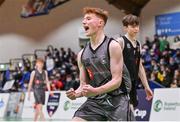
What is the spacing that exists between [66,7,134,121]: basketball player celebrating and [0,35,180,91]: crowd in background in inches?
418

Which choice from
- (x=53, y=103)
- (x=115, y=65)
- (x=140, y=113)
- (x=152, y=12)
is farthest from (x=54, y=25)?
(x=115, y=65)

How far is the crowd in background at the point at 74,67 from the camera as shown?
16672 millimetres

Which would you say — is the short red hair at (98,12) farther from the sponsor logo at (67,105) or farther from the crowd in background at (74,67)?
the crowd in background at (74,67)

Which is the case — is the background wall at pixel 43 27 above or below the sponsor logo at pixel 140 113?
above

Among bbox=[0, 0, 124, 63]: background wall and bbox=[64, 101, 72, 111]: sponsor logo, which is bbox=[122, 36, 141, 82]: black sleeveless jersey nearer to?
bbox=[64, 101, 72, 111]: sponsor logo

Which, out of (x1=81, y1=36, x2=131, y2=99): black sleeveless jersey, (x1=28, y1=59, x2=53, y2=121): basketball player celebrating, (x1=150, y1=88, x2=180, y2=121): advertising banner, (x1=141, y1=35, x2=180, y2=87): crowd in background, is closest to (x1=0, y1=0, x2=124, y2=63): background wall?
(x1=141, y1=35, x2=180, y2=87): crowd in background

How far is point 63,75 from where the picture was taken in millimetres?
21297

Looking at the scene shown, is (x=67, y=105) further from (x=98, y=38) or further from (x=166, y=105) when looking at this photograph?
(x=98, y=38)

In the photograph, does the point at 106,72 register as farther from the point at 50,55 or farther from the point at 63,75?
the point at 50,55

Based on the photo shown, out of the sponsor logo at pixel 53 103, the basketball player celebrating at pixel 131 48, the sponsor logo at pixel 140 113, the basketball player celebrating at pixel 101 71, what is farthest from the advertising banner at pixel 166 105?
the basketball player celebrating at pixel 101 71

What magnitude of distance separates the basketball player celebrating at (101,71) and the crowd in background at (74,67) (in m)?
10.6

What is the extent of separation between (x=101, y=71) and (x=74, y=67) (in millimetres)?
17250

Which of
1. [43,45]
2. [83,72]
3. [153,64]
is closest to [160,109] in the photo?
[153,64]

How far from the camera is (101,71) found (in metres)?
4.34
